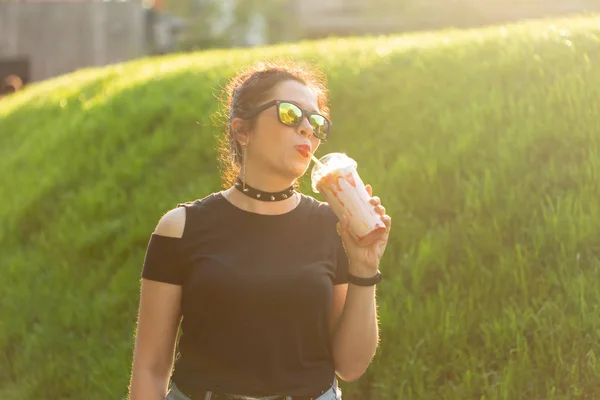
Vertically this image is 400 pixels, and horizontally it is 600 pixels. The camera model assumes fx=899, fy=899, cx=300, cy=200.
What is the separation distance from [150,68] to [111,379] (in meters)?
6.92

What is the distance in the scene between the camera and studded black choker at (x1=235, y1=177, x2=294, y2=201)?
2.87 m

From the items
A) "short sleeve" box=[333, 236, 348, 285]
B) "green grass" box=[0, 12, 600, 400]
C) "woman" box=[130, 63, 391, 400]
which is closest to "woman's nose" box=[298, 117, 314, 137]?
"woman" box=[130, 63, 391, 400]

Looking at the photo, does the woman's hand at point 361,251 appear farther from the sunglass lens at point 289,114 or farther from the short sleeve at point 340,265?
the sunglass lens at point 289,114

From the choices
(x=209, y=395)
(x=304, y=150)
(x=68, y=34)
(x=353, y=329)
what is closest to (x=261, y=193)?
(x=304, y=150)

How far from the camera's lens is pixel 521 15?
98.3ft

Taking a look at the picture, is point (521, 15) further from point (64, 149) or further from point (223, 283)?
point (223, 283)

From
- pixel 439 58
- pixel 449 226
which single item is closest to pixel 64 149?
pixel 439 58

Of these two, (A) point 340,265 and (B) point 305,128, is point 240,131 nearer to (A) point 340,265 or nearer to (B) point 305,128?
(B) point 305,128

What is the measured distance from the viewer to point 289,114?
110 inches

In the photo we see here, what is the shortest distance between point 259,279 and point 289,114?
52cm

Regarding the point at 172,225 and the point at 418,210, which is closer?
the point at 172,225

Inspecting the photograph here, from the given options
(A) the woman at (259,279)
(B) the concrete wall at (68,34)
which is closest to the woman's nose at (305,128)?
(A) the woman at (259,279)

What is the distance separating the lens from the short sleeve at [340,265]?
2962 mm

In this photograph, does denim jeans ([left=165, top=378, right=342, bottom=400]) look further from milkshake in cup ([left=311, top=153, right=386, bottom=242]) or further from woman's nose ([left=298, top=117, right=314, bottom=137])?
woman's nose ([left=298, top=117, right=314, bottom=137])
